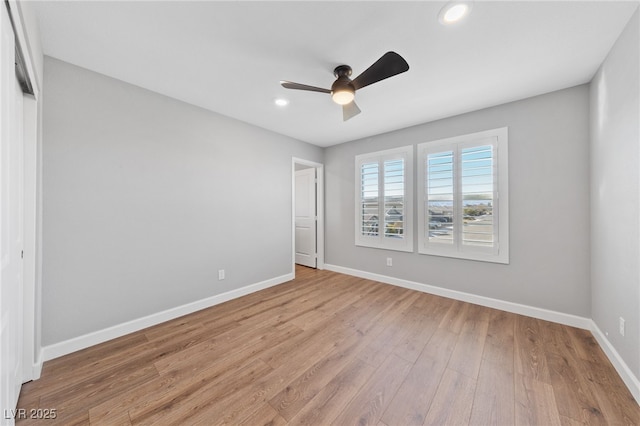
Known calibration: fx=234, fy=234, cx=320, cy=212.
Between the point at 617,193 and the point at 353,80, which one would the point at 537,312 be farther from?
the point at 353,80

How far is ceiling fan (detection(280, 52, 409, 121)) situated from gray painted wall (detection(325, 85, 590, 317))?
1.90m

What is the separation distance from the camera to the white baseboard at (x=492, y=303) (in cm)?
245

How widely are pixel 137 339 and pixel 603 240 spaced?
435 centimetres

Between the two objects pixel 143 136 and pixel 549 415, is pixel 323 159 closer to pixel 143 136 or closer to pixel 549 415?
pixel 143 136

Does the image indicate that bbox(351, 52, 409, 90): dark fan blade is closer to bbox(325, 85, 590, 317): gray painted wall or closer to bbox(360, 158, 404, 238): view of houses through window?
bbox(325, 85, 590, 317): gray painted wall

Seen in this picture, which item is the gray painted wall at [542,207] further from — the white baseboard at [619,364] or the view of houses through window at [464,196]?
the white baseboard at [619,364]

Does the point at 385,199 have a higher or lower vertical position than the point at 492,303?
higher

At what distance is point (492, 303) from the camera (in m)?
2.90

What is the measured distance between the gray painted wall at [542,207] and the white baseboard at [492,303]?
56 mm

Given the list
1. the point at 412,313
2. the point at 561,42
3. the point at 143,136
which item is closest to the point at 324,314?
the point at 412,313

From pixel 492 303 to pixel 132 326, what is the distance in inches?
160

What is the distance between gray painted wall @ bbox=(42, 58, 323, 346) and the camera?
1.98 m

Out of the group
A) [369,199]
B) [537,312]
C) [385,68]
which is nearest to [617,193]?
[537,312]

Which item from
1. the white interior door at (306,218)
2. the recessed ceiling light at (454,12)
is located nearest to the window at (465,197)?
the recessed ceiling light at (454,12)
